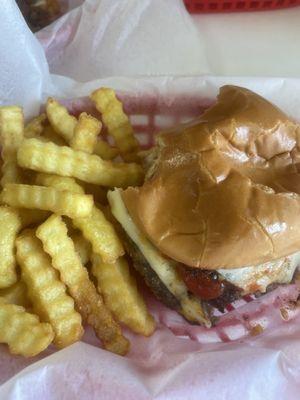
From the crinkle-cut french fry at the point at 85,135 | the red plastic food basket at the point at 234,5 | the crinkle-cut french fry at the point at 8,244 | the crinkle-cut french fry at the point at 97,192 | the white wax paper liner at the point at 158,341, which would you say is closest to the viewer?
the white wax paper liner at the point at 158,341

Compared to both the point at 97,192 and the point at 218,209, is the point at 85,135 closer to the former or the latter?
the point at 97,192

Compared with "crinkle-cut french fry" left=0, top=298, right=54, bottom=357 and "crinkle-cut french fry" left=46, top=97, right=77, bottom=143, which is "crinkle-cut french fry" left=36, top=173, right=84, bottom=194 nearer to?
"crinkle-cut french fry" left=46, top=97, right=77, bottom=143

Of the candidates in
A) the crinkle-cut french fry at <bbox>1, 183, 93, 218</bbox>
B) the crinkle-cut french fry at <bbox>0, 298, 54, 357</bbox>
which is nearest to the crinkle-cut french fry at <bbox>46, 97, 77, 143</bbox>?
the crinkle-cut french fry at <bbox>1, 183, 93, 218</bbox>

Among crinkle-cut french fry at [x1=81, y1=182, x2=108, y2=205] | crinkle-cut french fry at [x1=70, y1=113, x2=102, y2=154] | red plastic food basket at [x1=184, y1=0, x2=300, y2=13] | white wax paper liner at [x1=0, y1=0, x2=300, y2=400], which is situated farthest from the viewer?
red plastic food basket at [x1=184, y1=0, x2=300, y2=13]

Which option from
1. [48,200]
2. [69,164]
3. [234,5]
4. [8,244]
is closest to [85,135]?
[69,164]

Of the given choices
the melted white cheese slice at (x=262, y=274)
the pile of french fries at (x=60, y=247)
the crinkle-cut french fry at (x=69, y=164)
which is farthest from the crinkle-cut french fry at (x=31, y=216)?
the melted white cheese slice at (x=262, y=274)

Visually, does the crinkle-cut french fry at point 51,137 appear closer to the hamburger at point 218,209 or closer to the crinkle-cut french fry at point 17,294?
the hamburger at point 218,209
